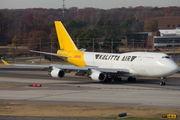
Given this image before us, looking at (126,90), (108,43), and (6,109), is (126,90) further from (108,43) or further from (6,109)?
(108,43)

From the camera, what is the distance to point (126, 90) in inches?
1383

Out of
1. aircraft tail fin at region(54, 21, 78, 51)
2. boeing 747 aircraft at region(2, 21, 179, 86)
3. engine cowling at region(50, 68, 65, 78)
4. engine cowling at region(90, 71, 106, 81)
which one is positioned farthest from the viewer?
aircraft tail fin at region(54, 21, 78, 51)

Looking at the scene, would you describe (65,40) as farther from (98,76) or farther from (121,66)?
(98,76)

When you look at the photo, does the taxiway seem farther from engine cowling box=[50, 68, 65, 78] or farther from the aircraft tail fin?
the aircraft tail fin

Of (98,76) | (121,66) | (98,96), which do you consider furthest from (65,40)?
(98,96)

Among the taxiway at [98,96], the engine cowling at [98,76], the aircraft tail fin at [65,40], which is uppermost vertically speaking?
the aircraft tail fin at [65,40]

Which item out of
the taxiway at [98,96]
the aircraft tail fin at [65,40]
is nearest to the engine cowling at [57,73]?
the taxiway at [98,96]

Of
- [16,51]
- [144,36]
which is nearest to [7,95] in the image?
[16,51]

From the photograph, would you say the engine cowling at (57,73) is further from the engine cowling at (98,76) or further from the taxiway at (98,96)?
the taxiway at (98,96)

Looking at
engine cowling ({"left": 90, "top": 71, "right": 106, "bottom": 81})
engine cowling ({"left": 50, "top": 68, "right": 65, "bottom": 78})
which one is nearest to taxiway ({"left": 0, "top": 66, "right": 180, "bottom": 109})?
engine cowling ({"left": 90, "top": 71, "right": 106, "bottom": 81})

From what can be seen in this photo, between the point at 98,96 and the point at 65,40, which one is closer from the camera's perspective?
the point at 98,96

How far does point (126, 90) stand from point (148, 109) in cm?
1136

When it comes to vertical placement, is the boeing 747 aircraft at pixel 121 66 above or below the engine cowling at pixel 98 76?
above

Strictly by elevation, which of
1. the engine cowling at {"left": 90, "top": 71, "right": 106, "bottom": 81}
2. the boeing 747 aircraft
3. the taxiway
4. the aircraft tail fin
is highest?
the aircraft tail fin
